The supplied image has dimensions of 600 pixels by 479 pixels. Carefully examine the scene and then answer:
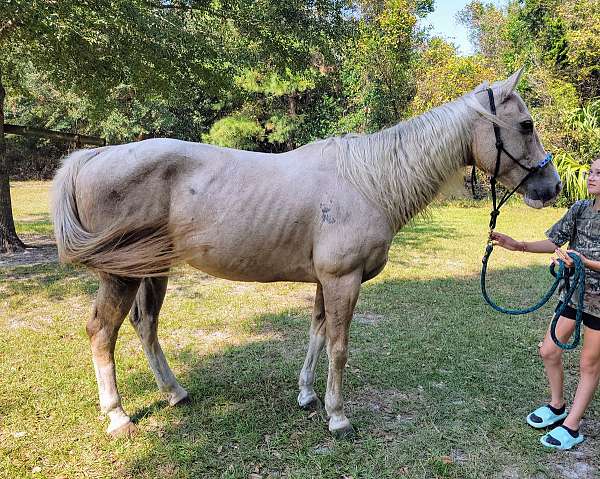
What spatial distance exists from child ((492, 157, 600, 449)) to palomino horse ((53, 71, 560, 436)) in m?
0.25

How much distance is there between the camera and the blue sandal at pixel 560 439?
2514 millimetres

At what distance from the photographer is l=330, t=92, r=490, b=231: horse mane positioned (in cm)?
247

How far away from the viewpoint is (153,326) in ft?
9.53

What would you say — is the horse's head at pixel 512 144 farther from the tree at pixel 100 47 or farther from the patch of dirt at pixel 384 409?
the tree at pixel 100 47

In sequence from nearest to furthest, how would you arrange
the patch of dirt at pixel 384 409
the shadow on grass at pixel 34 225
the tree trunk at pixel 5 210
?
the patch of dirt at pixel 384 409
the tree trunk at pixel 5 210
the shadow on grass at pixel 34 225

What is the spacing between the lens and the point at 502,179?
8.41ft

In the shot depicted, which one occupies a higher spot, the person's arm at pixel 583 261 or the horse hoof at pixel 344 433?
the person's arm at pixel 583 261

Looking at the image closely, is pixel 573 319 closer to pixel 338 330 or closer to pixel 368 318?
pixel 338 330

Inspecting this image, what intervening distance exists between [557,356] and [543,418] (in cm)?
41

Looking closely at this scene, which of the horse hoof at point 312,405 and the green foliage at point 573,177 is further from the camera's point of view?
the green foliage at point 573,177

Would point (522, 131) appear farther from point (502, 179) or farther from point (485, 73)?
point (485, 73)

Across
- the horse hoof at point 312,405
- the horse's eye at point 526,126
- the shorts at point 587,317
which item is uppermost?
the horse's eye at point 526,126

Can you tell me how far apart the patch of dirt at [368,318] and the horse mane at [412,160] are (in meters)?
2.23

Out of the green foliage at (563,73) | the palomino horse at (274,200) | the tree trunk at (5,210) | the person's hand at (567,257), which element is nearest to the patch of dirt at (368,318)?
the palomino horse at (274,200)
